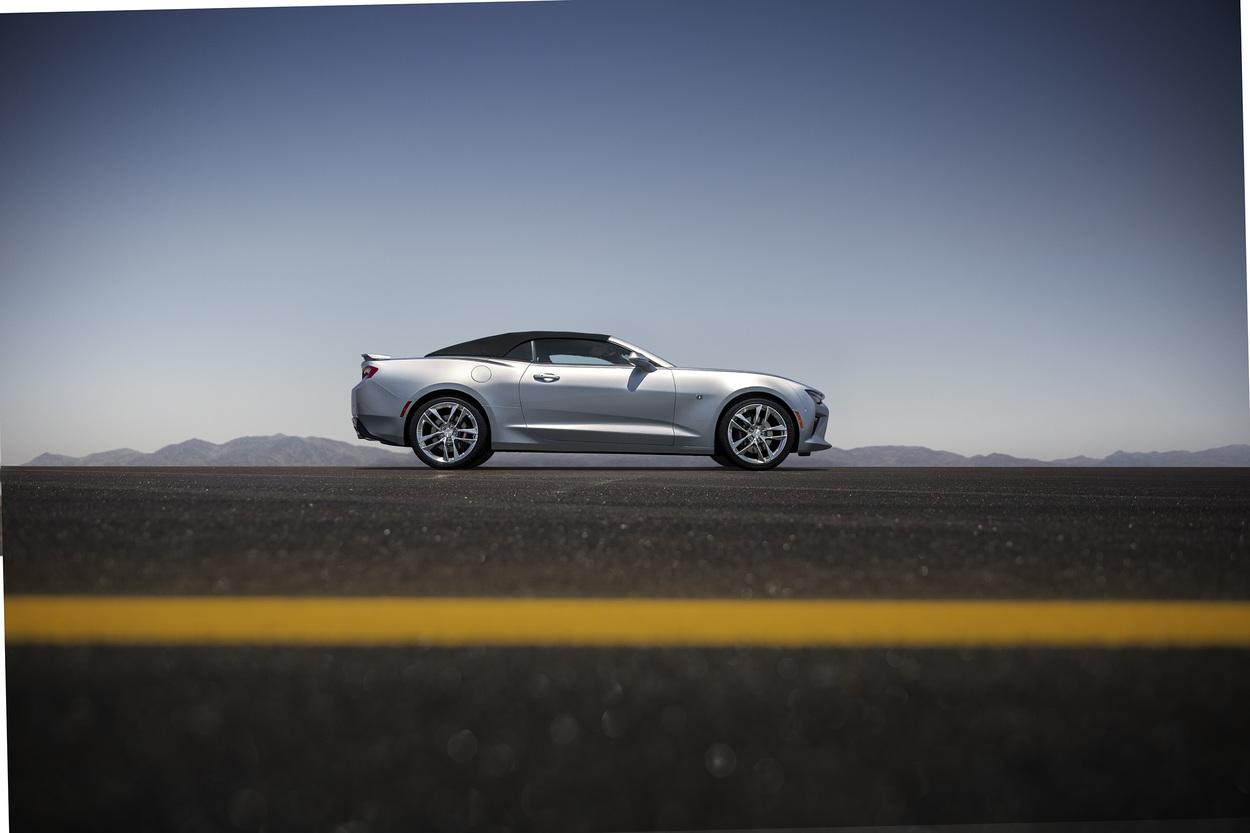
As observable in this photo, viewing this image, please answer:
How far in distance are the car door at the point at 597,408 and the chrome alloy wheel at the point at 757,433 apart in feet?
2.05

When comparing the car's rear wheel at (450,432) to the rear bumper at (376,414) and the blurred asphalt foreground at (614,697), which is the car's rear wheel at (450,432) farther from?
the blurred asphalt foreground at (614,697)

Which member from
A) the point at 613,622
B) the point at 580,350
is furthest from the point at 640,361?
the point at 613,622

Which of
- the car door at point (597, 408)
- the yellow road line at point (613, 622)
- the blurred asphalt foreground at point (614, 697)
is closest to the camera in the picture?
the blurred asphalt foreground at point (614, 697)

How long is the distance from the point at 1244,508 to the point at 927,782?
4666 millimetres

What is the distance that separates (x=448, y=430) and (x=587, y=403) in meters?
1.35

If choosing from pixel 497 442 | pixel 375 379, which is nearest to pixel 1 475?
pixel 375 379

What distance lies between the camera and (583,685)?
185cm

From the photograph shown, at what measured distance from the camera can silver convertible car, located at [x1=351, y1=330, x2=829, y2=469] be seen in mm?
9586

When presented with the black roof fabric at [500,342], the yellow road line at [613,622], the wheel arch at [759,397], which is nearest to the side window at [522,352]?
the black roof fabric at [500,342]

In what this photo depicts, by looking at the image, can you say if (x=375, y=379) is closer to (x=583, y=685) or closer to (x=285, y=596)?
(x=285, y=596)

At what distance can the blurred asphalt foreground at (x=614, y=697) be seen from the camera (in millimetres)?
1446

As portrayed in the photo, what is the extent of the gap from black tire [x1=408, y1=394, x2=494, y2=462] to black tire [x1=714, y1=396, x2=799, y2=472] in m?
2.24

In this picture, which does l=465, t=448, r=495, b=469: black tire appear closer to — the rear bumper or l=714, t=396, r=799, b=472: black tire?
the rear bumper

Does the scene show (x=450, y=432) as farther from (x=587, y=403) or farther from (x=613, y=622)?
(x=613, y=622)
